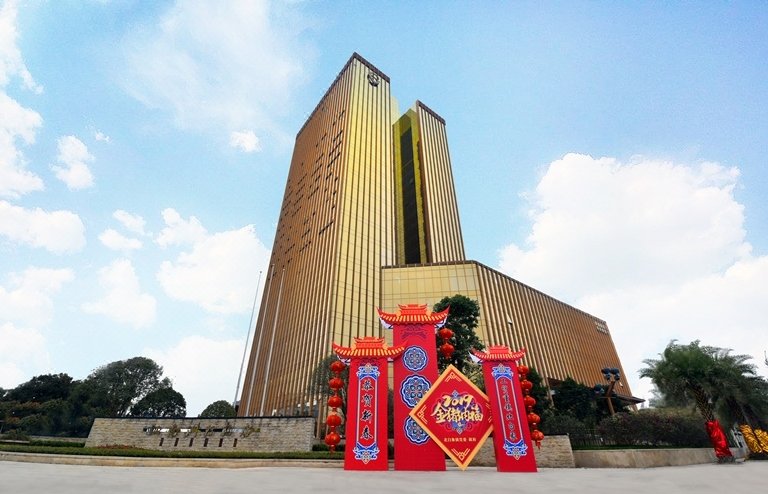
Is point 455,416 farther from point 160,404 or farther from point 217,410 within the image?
point 160,404

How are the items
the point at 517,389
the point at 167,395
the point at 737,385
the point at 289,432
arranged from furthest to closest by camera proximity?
the point at 167,395 < the point at 737,385 < the point at 289,432 < the point at 517,389

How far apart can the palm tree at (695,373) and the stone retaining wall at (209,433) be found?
26.2 metres

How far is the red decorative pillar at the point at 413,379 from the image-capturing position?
12.6m

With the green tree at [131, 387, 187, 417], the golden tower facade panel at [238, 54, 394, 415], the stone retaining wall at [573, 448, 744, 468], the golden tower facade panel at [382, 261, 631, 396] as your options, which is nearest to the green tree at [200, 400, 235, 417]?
the golden tower facade panel at [238, 54, 394, 415]

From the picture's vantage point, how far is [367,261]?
1882 inches

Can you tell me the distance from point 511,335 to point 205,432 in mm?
33759

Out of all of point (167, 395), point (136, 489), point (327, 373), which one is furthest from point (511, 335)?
point (167, 395)

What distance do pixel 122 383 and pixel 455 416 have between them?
5458 cm

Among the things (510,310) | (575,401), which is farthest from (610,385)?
(510,310)

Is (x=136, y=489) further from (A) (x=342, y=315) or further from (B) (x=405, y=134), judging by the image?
(B) (x=405, y=134)

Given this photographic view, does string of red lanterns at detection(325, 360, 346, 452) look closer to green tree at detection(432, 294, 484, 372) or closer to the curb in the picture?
the curb

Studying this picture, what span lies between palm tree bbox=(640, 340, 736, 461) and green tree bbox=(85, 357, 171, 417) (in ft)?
195

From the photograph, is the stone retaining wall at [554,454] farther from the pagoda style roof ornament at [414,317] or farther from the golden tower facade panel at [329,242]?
the golden tower facade panel at [329,242]

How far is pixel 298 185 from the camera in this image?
67.8m
